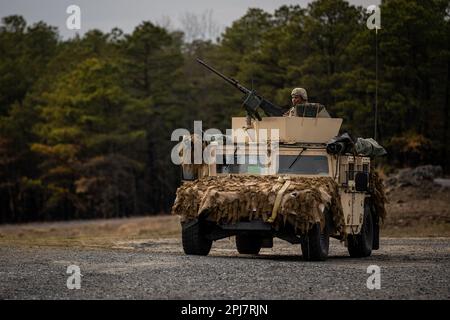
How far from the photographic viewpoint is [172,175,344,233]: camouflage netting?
16.7m

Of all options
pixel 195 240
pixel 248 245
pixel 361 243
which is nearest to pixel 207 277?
pixel 195 240

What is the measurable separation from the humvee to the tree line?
1222 inches

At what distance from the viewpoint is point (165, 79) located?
228ft

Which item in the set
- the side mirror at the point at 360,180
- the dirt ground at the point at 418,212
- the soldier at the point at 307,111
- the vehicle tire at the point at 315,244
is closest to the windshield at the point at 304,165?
the side mirror at the point at 360,180

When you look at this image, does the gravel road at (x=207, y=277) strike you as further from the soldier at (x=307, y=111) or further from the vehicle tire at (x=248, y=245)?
the soldier at (x=307, y=111)

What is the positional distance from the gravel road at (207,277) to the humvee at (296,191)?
0.51m

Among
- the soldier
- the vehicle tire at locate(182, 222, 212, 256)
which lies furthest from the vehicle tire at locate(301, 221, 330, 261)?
the soldier

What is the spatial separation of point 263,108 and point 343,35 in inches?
1440

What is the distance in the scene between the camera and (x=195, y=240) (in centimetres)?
1805

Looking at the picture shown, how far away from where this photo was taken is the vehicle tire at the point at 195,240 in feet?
58.9

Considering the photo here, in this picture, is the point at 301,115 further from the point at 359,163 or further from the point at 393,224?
the point at 393,224

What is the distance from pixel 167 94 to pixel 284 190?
176ft

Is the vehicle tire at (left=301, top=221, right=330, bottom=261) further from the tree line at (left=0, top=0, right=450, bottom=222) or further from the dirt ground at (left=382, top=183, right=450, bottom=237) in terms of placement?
the tree line at (left=0, top=0, right=450, bottom=222)

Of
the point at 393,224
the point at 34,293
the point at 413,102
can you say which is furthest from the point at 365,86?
the point at 34,293
